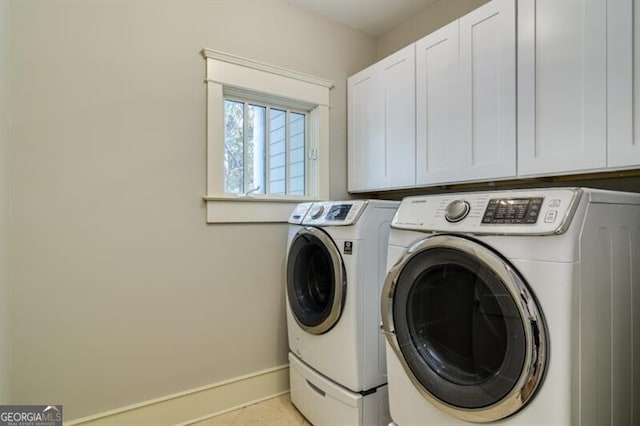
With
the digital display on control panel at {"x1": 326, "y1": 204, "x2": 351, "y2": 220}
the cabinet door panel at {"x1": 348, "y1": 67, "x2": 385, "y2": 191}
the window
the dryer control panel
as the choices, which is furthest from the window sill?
the dryer control panel

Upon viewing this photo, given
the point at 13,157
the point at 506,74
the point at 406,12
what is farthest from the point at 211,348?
the point at 406,12

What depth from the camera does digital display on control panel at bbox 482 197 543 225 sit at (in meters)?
0.89

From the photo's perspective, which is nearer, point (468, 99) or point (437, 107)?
point (468, 99)

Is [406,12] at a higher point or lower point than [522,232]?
higher

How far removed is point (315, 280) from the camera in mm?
1812

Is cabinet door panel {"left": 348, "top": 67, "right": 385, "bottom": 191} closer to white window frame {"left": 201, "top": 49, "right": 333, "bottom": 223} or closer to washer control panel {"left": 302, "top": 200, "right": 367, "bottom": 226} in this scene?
white window frame {"left": 201, "top": 49, "right": 333, "bottom": 223}

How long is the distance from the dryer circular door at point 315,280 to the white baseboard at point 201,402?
544 mm

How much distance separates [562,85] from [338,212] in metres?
1.01

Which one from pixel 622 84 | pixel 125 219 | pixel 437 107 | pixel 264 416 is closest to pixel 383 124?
pixel 437 107

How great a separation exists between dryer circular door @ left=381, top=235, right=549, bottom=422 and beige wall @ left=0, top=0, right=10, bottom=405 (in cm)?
147

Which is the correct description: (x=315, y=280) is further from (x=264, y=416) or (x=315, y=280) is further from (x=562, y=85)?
(x=562, y=85)

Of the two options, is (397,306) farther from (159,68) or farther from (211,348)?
(159,68)

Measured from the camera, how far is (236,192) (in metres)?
2.04

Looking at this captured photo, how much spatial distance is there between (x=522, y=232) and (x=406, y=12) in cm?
194
